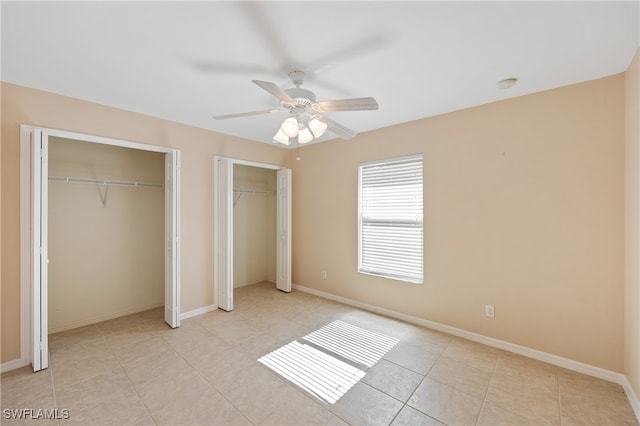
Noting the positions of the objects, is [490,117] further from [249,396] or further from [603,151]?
[249,396]

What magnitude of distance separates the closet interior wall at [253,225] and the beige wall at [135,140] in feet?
2.25

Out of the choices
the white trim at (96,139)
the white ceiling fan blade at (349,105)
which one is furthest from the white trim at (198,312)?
the white ceiling fan blade at (349,105)

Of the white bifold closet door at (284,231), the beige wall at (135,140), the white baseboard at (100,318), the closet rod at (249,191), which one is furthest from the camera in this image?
the closet rod at (249,191)

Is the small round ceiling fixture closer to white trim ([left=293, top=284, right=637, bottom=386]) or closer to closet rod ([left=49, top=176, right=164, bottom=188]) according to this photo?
white trim ([left=293, top=284, right=637, bottom=386])

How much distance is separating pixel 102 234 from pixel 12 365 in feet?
5.06

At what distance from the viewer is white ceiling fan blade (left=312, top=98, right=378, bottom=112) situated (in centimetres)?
187

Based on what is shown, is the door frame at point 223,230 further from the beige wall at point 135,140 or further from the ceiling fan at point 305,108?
the ceiling fan at point 305,108

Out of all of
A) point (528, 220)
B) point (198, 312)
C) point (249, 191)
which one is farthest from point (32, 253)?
point (528, 220)

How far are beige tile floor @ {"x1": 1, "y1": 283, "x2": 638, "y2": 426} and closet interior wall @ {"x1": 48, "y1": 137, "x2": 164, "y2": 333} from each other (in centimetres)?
46

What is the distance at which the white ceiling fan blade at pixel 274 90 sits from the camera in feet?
5.48

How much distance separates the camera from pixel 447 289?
3174mm

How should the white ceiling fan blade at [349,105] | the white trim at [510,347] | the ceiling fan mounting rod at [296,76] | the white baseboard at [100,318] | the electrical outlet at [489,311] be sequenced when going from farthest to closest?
the white baseboard at [100,318] → the electrical outlet at [489,311] → the white trim at [510,347] → the ceiling fan mounting rod at [296,76] → the white ceiling fan blade at [349,105]

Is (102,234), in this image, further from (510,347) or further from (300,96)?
(510,347)

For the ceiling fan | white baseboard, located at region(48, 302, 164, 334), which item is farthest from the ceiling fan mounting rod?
white baseboard, located at region(48, 302, 164, 334)
